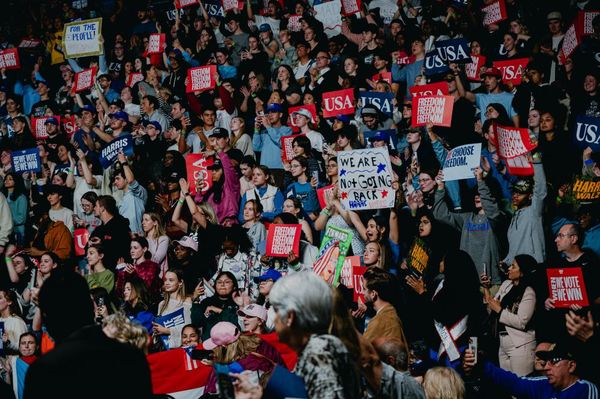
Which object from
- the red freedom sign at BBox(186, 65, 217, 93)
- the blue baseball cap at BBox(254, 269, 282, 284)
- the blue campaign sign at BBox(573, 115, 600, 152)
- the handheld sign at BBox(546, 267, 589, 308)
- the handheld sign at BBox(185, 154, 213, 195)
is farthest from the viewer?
the red freedom sign at BBox(186, 65, 217, 93)

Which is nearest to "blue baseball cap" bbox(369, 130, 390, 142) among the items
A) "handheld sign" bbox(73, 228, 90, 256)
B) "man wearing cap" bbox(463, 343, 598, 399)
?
"handheld sign" bbox(73, 228, 90, 256)

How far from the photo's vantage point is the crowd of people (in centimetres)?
373

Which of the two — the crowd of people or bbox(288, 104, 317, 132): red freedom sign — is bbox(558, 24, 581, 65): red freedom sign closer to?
the crowd of people

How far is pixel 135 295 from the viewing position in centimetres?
924

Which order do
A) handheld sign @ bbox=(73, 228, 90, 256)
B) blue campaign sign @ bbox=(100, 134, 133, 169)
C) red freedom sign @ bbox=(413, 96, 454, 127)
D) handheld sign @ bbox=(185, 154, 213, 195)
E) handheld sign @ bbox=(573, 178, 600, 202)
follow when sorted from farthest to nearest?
blue campaign sign @ bbox=(100, 134, 133, 169) < handheld sign @ bbox=(73, 228, 90, 256) < handheld sign @ bbox=(185, 154, 213, 195) < red freedom sign @ bbox=(413, 96, 454, 127) < handheld sign @ bbox=(573, 178, 600, 202)

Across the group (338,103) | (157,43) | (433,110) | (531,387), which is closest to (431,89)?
(433,110)

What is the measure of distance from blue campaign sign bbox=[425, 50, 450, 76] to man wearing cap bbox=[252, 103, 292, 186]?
1.94 m

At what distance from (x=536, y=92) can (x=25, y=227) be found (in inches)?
280

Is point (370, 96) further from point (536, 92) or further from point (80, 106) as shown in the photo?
point (80, 106)

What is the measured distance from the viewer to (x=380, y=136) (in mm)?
10211

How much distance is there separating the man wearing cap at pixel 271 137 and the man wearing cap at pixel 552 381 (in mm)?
5910

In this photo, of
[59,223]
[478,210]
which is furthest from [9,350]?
[478,210]

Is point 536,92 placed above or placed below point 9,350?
above

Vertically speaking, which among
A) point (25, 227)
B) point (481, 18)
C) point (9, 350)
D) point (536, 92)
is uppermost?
point (481, 18)
